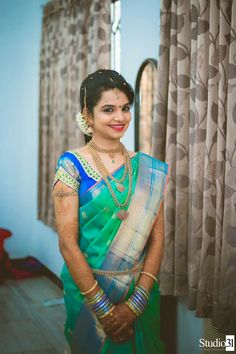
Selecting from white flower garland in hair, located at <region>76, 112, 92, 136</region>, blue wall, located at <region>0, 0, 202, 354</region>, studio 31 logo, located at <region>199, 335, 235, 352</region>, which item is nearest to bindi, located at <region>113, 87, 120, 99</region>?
white flower garland in hair, located at <region>76, 112, 92, 136</region>

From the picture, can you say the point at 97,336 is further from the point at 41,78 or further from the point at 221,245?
the point at 41,78

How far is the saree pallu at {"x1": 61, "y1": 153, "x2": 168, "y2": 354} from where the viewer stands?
1432 mm

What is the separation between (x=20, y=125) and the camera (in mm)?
4746

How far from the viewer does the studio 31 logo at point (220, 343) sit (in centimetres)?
196

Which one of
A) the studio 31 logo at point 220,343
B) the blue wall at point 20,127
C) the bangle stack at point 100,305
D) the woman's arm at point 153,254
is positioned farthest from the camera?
the blue wall at point 20,127

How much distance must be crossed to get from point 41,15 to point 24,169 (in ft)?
5.15

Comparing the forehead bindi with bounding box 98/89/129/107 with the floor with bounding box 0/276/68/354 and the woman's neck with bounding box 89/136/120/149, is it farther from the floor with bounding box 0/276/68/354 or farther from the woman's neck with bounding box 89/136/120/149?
the floor with bounding box 0/276/68/354

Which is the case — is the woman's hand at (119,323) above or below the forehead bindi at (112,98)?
below

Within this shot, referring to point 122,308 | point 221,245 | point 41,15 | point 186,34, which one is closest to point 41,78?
point 41,15

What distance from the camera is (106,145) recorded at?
59.3 inches

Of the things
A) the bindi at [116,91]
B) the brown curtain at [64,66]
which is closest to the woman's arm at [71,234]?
the bindi at [116,91]

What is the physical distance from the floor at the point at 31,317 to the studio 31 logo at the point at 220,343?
0.88 m

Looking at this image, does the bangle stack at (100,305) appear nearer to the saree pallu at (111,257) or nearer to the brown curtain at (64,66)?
the saree pallu at (111,257)

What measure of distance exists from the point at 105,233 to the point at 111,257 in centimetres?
8
